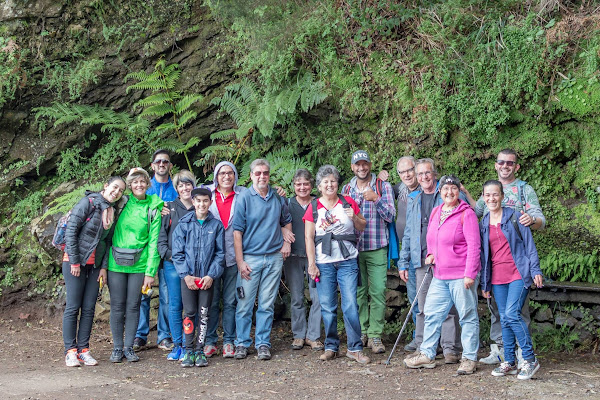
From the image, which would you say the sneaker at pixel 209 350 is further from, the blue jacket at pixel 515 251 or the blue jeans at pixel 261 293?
the blue jacket at pixel 515 251

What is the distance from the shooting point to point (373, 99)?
831cm

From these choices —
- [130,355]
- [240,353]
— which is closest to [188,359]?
[240,353]

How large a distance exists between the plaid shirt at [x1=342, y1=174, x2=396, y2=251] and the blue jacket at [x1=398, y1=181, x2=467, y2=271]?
0.21 metres

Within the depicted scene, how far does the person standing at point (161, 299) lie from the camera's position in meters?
7.01

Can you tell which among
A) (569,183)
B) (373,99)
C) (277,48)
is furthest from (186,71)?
(569,183)

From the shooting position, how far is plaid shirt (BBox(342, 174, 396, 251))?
6629mm

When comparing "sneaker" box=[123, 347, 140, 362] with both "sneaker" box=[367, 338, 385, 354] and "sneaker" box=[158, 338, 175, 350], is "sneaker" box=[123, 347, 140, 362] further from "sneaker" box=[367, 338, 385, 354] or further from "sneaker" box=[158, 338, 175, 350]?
"sneaker" box=[367, 338, 385, 354]

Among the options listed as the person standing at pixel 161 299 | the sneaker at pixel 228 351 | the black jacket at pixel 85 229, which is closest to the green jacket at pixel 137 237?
the black jacket at pixel 85 229

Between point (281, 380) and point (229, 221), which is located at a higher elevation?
point (229, 221)

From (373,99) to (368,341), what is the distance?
3337mm

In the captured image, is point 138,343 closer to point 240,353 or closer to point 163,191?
point 240,353

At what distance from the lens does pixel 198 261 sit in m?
6.27

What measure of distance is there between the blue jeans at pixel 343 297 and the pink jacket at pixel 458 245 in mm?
879

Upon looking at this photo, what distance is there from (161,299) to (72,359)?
1.20m
